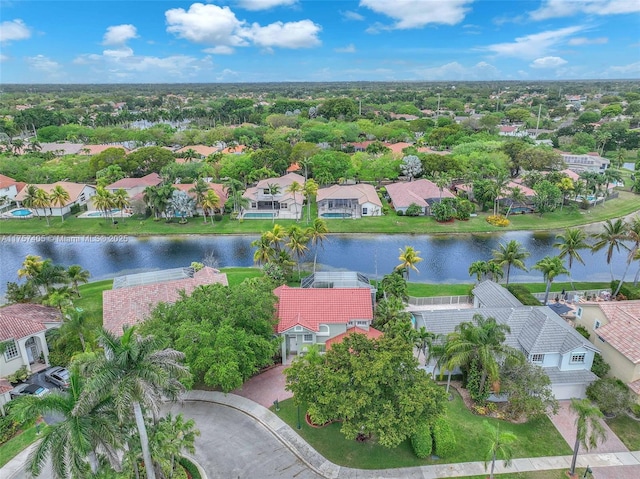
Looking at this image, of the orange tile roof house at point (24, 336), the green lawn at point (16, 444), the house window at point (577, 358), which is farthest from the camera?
the orange tile roof house at point (24, 336)

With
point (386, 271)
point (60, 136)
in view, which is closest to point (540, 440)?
point (386, 271)

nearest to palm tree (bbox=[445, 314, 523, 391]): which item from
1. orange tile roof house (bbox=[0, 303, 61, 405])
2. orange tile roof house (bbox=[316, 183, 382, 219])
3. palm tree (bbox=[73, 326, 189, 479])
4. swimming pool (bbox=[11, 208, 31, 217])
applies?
palm tree (bbox=[73, 326, 189, 479])

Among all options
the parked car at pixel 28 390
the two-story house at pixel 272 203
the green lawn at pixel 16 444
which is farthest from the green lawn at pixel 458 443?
the two-story house at pixel 272 203

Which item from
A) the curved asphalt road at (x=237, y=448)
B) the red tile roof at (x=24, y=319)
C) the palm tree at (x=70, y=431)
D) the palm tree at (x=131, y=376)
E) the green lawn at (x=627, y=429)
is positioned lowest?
the green lawn at (x=627, y=429)

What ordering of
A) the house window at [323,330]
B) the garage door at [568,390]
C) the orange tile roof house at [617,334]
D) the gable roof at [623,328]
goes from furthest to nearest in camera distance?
the house window at [323,330] → the garage door at [568,390] → the gable roof at [623,328] → the orange tile roof house at [617,334]

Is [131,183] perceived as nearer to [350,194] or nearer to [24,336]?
[350,194]

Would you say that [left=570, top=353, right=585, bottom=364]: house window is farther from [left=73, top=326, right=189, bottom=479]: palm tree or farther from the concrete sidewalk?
[left=73, top=326, right=189, bottom=479]: palm tree

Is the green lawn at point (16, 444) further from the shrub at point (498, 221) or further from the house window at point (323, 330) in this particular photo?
the shrub at point (498, 221)
